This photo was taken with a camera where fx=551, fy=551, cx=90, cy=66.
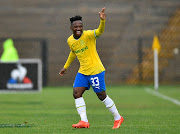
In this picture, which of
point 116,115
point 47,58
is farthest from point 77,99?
point 47,58

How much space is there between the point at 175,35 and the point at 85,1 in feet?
17.6

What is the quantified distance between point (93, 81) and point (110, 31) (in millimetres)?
22019

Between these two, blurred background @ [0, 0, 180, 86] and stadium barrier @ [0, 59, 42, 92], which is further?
blurred background @ [0, 0, 180, 86]

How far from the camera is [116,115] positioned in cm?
880

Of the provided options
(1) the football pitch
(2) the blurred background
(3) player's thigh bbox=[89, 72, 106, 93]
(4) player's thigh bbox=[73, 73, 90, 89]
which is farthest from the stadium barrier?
(3) player's thigh bbox=[89, 72, 106, 93]

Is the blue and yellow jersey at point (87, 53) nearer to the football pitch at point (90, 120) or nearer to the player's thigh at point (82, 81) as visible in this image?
the player's thigh at point (82, 81)

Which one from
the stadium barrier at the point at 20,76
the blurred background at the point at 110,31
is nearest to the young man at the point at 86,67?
the stadium barrier at the point at 20,76

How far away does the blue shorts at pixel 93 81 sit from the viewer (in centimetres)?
865

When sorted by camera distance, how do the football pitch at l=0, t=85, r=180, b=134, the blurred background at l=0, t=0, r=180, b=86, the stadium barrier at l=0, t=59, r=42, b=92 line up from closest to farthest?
the football pitch at l=0, t=85, r=180, b=134 → the stadium barrier at l=0, t=59, r=42, b=92 → the blurred background at l=0, t=0, r=180, b=86

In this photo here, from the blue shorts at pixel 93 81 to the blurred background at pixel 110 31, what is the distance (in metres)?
20.2

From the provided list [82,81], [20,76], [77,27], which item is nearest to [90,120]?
[82,81]

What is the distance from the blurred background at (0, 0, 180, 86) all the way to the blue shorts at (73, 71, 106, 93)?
20.2m

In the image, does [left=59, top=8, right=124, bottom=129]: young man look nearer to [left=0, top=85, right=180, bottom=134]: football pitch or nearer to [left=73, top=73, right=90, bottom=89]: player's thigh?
[left=73, top=73, right=90, bottom=89]: player's thigh

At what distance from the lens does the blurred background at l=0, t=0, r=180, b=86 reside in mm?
29344
